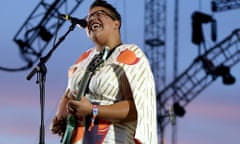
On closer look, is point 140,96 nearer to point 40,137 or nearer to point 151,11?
point 40,137

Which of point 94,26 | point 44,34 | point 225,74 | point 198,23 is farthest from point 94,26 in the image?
point 225,74

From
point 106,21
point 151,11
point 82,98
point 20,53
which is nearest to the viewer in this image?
point 82,98

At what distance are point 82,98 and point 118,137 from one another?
0.63ft

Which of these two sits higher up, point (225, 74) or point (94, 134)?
point (225, 74)

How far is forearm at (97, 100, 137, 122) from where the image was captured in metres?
2.16

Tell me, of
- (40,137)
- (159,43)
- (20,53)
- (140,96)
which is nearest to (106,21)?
(140,96)

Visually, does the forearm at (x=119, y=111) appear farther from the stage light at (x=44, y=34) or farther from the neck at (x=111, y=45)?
the stage light at (x=44, y=34)

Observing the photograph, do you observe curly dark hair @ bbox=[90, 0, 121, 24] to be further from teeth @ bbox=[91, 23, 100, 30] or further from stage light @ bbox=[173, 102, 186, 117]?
stage light @ bbox=[173, 102, 186, 117]

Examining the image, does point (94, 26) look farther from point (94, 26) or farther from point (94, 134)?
point (94, 134)

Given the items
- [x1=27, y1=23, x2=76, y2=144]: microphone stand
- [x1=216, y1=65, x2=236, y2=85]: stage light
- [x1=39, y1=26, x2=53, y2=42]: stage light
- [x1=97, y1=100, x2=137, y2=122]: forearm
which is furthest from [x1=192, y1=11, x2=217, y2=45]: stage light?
Answer: [x1=97, y1=100, x2=137, y2=122]: forearm

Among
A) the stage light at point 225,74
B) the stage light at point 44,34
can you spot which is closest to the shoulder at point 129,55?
the stage light at point 225,74

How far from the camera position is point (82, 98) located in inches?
84.8

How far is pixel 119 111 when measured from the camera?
2.16 metres

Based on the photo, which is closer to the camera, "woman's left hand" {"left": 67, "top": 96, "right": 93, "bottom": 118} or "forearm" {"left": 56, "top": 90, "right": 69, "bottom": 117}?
"woman's left hand" {"left": 67, "top": 96, "right": 93, "bottom": 118}
